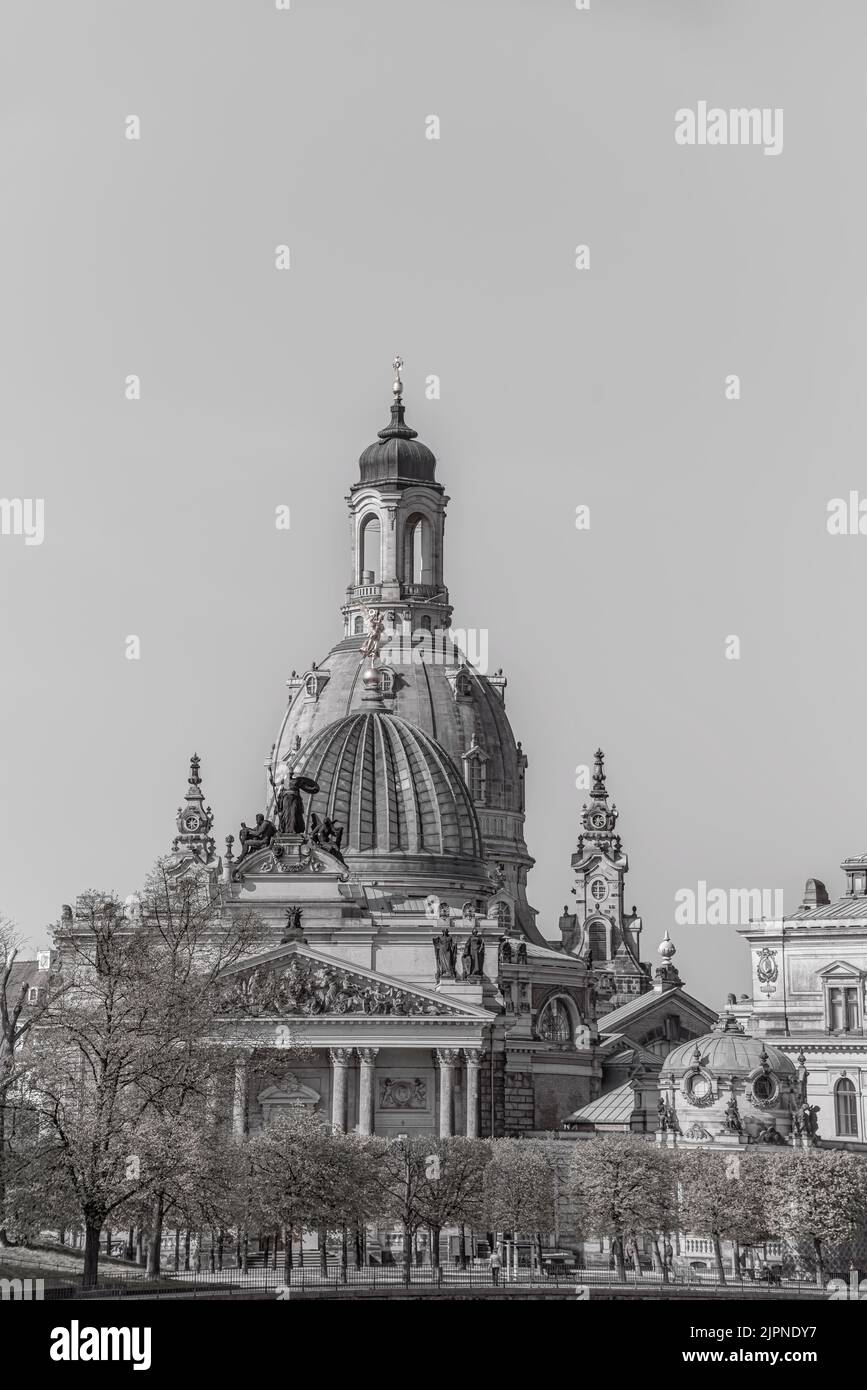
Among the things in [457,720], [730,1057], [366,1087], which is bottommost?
[366,1087]

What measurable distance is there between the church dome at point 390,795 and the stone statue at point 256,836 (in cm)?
942

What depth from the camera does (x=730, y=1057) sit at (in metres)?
131

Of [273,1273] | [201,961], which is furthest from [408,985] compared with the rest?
[273,1273]

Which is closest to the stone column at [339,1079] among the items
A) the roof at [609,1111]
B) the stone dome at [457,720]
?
the roof at [609,1111]

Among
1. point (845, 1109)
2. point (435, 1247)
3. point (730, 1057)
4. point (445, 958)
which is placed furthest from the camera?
point (845, 1109)

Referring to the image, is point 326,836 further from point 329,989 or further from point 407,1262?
point 407,1262

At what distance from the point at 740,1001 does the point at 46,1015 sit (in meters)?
81.4

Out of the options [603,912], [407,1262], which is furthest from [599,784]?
[407,1262]

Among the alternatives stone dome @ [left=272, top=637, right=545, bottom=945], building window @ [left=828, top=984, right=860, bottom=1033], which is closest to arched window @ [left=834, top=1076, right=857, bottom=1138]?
building window @ [left=828, top=984, right=860, bottom=1033]

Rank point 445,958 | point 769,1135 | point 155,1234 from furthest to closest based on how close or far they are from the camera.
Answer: point 445,958 → point 769,1135 → point 155,1234

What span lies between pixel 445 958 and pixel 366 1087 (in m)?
8.23

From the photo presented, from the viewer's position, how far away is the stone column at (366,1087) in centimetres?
13100

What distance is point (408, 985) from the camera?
13325 cm
